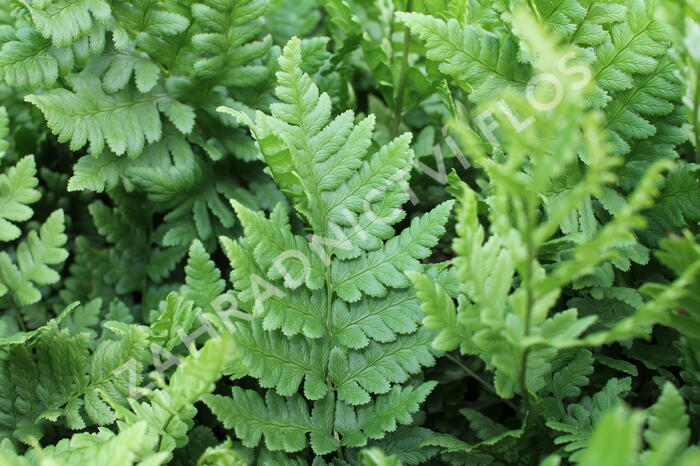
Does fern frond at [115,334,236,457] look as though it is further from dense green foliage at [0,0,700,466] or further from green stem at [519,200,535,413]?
green stem at [519,200,535,413]

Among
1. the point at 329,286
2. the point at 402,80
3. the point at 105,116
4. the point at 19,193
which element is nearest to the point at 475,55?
the point at 402,80

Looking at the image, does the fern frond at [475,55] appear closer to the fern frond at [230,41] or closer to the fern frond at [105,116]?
the fern frond at [230,41]

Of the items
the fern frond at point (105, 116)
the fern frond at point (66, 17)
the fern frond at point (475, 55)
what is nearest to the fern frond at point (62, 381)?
the fern frond at point (105, 116)

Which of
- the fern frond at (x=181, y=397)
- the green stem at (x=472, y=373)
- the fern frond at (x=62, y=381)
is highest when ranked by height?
the fern frond at (x=181, y=397)

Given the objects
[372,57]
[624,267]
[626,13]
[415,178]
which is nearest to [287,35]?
[372,57]

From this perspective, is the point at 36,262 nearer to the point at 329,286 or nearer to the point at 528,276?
the point at 329,286

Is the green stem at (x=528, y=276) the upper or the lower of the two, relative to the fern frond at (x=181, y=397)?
upper

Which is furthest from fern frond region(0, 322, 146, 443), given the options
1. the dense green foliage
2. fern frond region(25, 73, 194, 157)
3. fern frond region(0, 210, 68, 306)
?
fern frond region(25, 73, 194, 157)

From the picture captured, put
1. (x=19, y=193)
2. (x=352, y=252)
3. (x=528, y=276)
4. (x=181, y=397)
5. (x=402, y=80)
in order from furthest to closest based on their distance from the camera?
1. (x=402, y=80)
2. (x=19, y=193)
3. (x=352, y=252)
4. (x=181, y=397)
5. (x=528, y=276)
